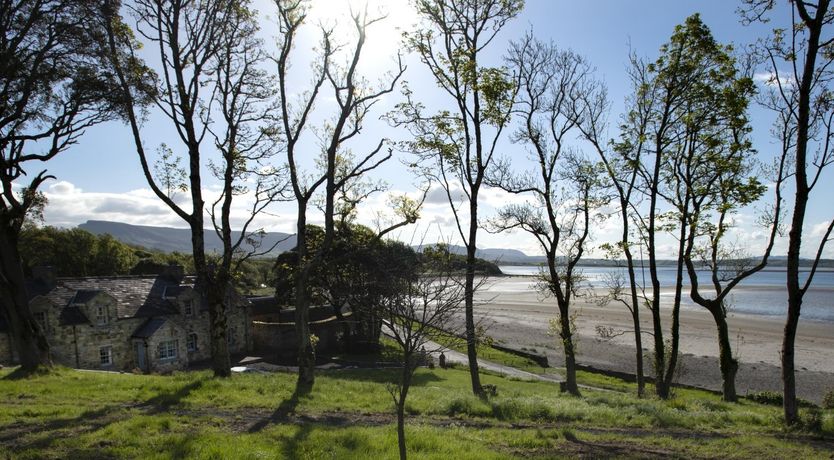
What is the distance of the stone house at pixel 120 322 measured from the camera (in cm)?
2965

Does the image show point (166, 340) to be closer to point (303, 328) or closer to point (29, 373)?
point (29, 373)

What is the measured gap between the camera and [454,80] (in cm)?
1894

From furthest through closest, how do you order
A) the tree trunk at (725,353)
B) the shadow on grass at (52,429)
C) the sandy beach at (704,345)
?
the sandy beach at (704,345) < the tree trunk at (725,353) < the shadow on grass at (52,429)

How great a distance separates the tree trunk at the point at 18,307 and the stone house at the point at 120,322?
13469 mm

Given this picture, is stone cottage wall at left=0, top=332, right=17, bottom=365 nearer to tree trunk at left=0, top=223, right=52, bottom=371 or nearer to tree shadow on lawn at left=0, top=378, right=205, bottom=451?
tree trunk at left=0, top=223, right=52, bottom=371

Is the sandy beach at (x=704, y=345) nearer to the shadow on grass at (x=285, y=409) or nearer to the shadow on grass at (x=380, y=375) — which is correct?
the shadow on grass at (x=380, y=375)

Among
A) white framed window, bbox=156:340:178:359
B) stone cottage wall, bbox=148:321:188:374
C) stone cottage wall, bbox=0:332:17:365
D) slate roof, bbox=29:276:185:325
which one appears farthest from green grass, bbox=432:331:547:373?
stone cottage wall, bbox=0:332:17:365

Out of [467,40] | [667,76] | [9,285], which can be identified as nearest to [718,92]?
[667,76]

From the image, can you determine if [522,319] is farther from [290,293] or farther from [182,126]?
[182,126]

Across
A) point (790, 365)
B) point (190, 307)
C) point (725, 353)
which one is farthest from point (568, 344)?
point (190, 307)

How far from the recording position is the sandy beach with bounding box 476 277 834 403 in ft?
108

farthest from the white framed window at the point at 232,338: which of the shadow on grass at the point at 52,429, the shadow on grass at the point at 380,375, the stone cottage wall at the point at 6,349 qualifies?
the shadow on grass at the point at 52,429

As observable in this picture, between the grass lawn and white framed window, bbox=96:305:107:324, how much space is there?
49.2 ft

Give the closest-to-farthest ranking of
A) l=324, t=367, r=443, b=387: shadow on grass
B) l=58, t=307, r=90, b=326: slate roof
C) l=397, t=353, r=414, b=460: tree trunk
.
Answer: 1. l=397, t=353, r=414, b=460: tree trunk
2. l=324, t=367, r=443, b=387: shadow on grass
3. l=58, t=307, r=90, b=326: slate roof
